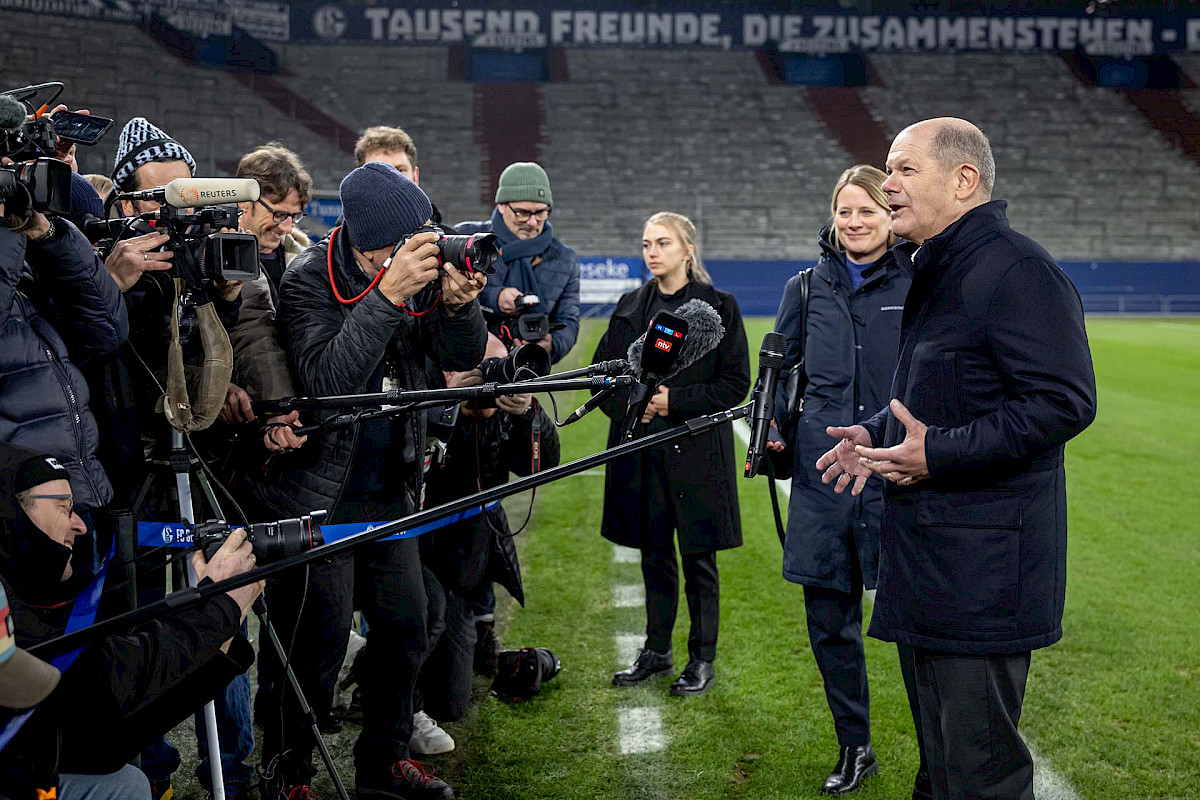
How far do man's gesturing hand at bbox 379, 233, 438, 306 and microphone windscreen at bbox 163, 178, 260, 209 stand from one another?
0.38 m

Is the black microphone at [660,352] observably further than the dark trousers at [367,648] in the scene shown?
No

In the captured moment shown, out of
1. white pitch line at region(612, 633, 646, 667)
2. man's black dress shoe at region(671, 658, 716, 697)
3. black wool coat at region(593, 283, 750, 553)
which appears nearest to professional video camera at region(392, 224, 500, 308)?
black wool coat at region(593, 283, 750, 553)

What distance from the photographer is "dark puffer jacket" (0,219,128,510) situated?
2705 millimetres

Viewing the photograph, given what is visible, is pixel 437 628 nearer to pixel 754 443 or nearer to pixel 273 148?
pixel 754 443

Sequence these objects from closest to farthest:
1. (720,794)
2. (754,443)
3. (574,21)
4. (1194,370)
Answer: (754,443) → (720,794) → (1194,370) → (574,21)

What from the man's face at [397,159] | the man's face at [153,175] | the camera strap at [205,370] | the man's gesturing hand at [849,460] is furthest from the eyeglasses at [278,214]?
the man's gesturing hand at [849,460]

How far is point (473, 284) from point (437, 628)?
1427 millimetres

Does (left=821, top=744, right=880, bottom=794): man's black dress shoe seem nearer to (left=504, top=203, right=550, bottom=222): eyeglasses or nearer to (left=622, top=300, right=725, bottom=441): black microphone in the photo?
(left=622, top=300, right=725, bottom=441): black microphone

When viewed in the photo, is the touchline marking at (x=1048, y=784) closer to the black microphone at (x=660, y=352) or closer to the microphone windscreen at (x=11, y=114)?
the black microphone at (x=660, y=352)

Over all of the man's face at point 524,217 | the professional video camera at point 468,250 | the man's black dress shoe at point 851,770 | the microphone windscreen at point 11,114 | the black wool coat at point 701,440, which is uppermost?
the microphone windscreen at point 11,114

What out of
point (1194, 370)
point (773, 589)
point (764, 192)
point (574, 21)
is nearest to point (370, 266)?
point (773, 589)

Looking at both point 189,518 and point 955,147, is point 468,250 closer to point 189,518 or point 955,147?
point 189,518

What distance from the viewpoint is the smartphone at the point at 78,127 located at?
2.97m

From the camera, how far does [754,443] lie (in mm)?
2758
